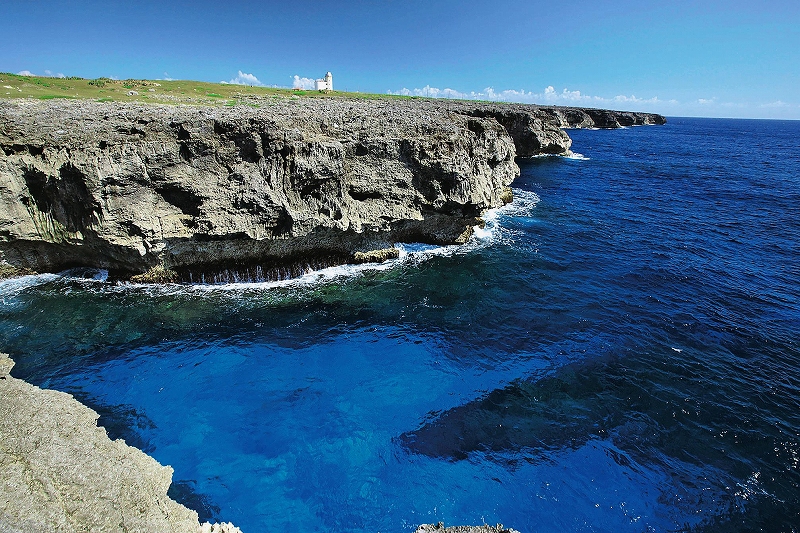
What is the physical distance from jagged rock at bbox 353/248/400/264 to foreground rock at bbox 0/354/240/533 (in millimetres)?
18866

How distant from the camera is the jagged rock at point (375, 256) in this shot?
29.7 meters

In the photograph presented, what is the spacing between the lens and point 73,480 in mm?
10805

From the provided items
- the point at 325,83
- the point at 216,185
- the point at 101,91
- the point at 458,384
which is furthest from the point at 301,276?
the point at 325,83

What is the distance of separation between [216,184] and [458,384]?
1995cm

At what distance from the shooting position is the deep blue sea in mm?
13234

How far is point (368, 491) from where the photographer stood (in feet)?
44.2

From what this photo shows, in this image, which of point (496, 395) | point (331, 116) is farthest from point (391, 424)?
point (331, 116)

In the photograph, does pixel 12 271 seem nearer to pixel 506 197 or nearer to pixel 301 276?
pixel 301 276

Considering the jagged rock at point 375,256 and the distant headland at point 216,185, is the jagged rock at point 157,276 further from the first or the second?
the jagged rock at point 375,256

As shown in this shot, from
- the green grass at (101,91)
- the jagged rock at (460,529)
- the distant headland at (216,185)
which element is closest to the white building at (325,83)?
the green grass at (101,91)

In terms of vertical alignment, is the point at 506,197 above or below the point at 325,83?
below

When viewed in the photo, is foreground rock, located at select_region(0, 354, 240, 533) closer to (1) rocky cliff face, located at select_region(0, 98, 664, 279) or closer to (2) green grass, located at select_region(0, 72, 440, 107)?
(1) rocky cliff face, located at select_region(0, 98, 664, 279)

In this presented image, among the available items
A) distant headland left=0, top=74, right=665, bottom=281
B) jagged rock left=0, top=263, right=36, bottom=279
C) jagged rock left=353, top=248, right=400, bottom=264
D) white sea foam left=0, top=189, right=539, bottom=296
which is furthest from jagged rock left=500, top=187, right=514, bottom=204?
jagged rock left=0, top=263, right=36, bottom=279

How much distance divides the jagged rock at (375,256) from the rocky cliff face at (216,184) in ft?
2.24
